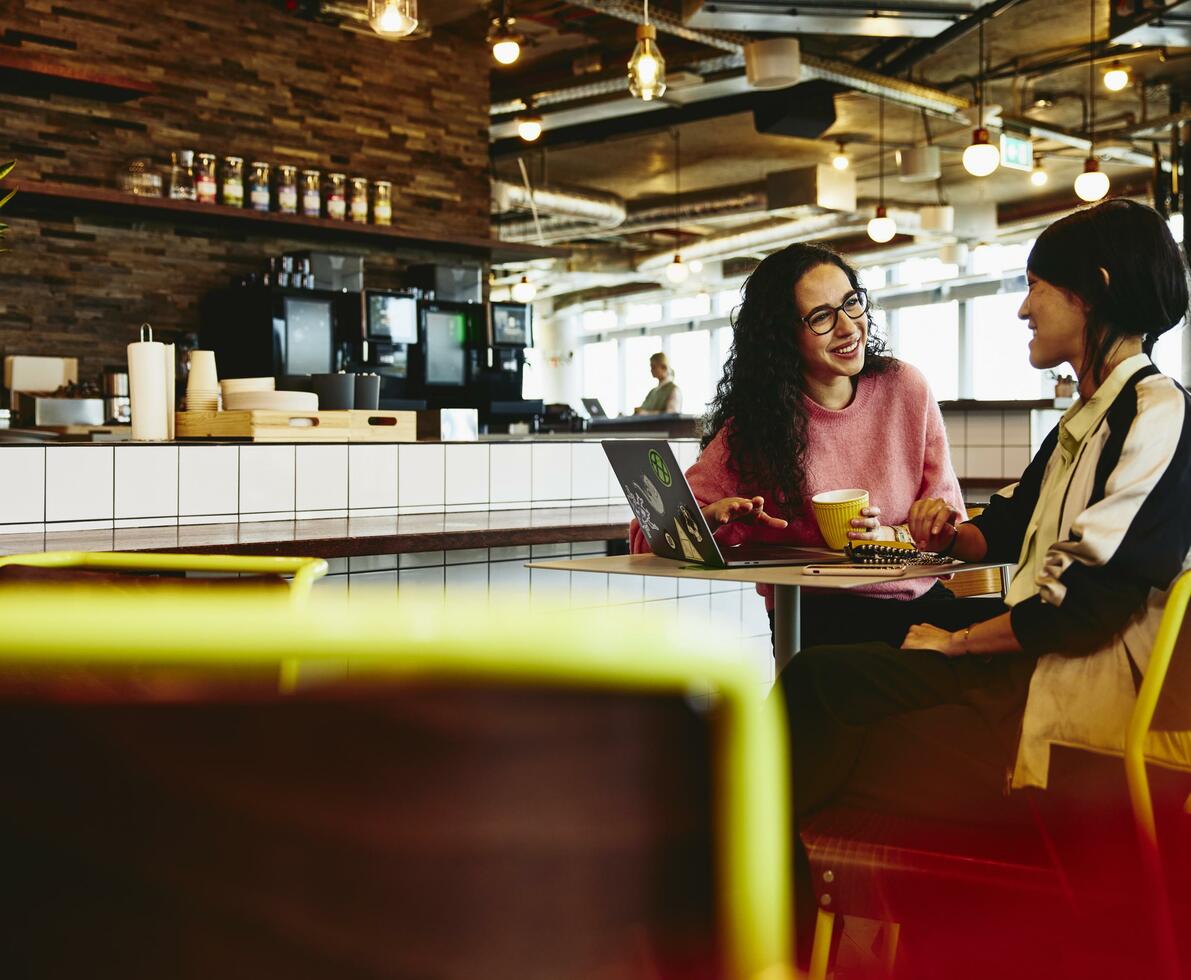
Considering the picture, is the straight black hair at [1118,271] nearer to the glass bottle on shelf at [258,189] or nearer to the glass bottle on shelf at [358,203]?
the glass bottle on shelf at [258,189]

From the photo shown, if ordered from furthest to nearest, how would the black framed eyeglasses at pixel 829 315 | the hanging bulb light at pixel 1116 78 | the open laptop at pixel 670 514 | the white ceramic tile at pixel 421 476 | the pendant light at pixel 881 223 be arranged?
the pendant light at pixel 881 223, the hanging bulb light at pixel 1116 78, the white ceramic tile at pixel 421 476, the black framed eyeglasses at pixel 829 315, the open laptop at pixel 670 514

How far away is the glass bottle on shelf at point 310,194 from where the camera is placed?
6.67 m

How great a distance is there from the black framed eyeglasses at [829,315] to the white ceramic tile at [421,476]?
5.45 feet

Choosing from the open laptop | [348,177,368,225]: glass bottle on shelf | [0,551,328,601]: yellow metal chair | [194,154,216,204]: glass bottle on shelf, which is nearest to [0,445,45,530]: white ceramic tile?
[0,551,328,601]: yellow metal chair

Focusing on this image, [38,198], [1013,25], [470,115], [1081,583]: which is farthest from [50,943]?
[1013,25]

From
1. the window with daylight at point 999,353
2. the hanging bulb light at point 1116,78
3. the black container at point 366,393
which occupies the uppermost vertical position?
the hanging bulb light at point 1116,78

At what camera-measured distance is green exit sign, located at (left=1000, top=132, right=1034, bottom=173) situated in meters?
7.84

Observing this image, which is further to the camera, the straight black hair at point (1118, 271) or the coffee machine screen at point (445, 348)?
the coffee machine screen at point (445, 348)

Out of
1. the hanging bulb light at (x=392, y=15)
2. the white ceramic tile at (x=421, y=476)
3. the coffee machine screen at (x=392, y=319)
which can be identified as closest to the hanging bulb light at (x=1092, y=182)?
the coffee machine screen at (x=392, y=319)

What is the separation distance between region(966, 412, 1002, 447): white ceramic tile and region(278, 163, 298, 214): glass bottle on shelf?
3.96 metres

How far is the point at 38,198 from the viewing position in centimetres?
592

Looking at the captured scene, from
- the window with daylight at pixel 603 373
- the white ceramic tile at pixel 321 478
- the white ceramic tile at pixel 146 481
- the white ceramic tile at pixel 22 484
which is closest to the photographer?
the white ceramic tile at pixel 22 484

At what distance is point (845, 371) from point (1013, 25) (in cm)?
646

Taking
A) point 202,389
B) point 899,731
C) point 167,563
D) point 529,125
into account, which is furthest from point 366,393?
A: point 529,125
